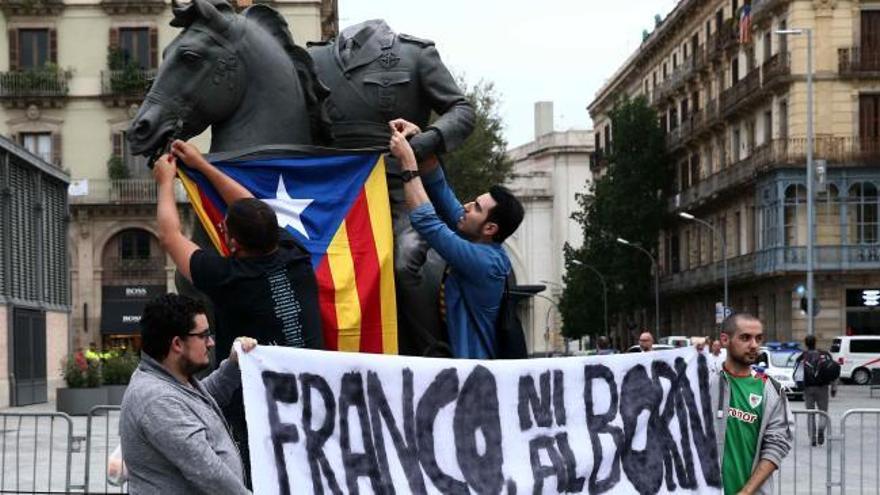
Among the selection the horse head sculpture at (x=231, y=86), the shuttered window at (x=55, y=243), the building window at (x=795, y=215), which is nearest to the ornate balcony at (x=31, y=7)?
the shuttered window at (x=55, y=243)

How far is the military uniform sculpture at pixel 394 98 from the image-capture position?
6625mm

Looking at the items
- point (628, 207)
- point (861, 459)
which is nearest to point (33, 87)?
point (628, 207)

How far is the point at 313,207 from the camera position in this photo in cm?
655

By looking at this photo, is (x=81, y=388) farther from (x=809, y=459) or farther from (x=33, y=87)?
(x=33, y=87)

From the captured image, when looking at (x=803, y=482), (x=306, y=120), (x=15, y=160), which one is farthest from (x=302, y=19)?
(x=306, y=120)

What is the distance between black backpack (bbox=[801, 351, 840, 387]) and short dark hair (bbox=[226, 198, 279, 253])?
1916cm

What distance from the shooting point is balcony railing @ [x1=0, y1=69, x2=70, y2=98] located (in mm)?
54719

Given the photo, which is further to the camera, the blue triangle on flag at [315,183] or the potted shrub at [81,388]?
the potted shrub at [81,388]

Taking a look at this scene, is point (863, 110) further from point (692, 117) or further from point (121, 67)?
point (121, 67)

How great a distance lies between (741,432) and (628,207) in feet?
217

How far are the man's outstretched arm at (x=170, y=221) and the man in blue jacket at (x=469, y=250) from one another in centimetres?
93

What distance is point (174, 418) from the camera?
4660 mm

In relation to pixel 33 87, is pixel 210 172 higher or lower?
lower

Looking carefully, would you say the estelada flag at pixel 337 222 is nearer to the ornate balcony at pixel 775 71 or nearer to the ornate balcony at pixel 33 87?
the ornate balcony at pixel 775 71
